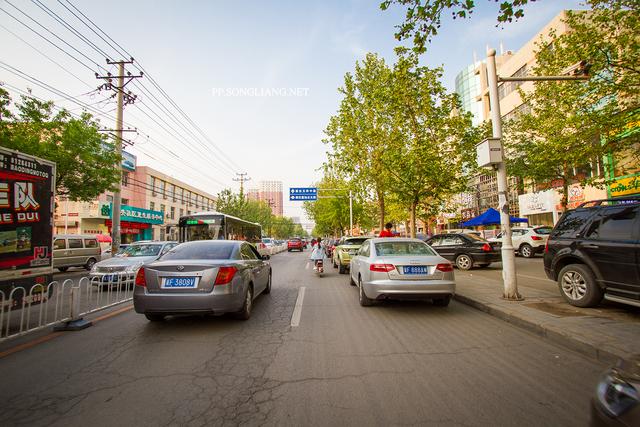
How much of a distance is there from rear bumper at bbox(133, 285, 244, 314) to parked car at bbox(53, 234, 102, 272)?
13.7 metres

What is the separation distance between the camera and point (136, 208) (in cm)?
3844

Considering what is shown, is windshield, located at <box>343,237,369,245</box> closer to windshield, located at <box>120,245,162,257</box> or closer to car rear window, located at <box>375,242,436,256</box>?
car rear window, located at <box>375,242,436,256</box>

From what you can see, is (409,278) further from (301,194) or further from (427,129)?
(301,194)

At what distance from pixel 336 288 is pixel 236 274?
474 cm

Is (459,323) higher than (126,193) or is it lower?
lower

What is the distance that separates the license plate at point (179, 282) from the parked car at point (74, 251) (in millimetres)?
13992

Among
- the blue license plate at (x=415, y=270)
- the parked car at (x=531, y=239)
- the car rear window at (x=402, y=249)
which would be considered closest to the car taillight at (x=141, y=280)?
the car rear window at (x=402, y=249)

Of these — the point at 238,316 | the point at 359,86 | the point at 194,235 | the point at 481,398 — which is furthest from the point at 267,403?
the point at 359,86

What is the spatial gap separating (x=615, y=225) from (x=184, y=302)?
25.1 feet

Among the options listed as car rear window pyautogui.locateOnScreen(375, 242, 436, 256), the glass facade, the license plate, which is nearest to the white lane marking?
the license plate

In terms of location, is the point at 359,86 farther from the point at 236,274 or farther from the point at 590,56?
the point at 236,274

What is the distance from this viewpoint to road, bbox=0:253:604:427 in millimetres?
2719

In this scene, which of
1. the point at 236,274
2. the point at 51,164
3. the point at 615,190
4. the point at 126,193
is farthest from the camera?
the point at 126,193

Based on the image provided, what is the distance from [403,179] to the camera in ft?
48.9
